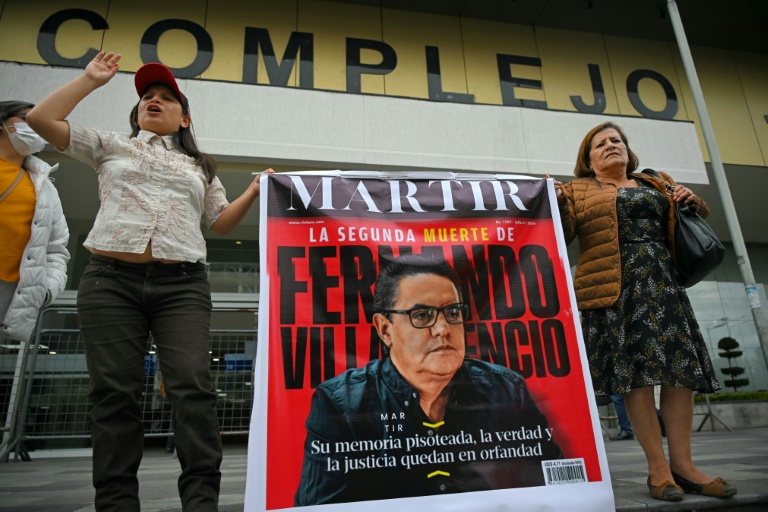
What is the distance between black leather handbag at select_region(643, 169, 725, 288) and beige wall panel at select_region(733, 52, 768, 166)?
30.0ft

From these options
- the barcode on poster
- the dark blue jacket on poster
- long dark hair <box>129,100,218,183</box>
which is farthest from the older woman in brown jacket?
long dark hair <box>129,100,218,183</box>

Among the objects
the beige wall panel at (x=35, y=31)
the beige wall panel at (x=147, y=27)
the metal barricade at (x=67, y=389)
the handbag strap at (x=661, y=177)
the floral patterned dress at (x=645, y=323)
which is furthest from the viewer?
the beige wall panel at (x=147, y=27)

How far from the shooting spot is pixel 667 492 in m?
2.02

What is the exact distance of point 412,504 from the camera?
174 cm

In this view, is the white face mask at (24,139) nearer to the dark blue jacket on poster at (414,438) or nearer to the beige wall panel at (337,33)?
the dark blue jacket on poster at (414,438)

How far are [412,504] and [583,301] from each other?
4.27 ft

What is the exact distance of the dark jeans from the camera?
165cm

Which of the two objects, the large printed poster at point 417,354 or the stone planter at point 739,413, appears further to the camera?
the stone planter at point 739,413

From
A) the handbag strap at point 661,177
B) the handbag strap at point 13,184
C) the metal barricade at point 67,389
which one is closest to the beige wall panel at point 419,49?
the metal barricade at point 67,389

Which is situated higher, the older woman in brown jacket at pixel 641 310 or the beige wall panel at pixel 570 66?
the beige wall panel at pixel 570 66

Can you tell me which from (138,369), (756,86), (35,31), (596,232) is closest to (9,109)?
(138,369)

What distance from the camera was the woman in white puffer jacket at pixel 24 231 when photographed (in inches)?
85.4

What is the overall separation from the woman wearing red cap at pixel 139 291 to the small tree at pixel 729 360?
1262cm

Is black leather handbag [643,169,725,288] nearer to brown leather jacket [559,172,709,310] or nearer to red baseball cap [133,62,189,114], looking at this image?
brown leather jacket [559,172,709,310]
